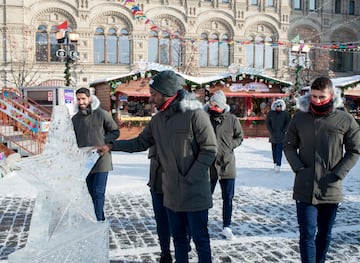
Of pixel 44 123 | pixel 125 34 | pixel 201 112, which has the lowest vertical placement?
pixel 44 123

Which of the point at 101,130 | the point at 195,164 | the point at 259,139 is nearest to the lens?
the point at 195,164

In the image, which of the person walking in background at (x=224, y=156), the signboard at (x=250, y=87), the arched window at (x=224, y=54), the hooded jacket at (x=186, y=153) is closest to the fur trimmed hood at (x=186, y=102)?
the hooded jacket at (x=186, y=153)

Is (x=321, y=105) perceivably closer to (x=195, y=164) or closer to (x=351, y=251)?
(x=195, y=164)

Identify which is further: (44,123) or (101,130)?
(44,123)

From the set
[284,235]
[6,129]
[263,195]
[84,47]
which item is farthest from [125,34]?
[284,235]

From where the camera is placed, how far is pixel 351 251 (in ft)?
13.6

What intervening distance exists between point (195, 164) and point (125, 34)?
24.7m

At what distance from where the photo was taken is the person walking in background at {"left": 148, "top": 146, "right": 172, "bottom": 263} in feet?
11.2

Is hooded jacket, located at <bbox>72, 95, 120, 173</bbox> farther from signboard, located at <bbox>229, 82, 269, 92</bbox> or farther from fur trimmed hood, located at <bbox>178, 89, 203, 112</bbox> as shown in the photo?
signboard, located at <bbox>229, 82, 269, 92</bbox>

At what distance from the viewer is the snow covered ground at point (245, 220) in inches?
161

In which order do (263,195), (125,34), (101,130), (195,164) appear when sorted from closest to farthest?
(195,164)
(101,130)
(263,195)
(125,34)

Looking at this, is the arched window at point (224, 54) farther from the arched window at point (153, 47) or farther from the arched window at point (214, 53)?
the arched window at point (153, 47)

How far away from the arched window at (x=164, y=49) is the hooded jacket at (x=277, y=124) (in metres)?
18.7

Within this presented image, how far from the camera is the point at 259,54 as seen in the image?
29828mm
